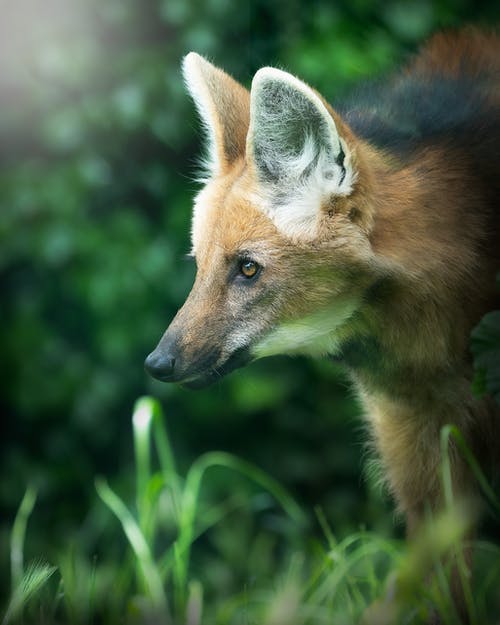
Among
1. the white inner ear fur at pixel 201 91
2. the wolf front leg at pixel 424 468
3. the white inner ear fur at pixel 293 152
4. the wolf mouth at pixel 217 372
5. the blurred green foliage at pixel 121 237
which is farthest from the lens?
the blurred green foliage at pixel 121 237

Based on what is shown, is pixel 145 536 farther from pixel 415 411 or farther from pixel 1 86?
pixel 1 86

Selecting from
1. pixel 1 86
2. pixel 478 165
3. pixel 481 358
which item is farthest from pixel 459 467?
pixel 1 86

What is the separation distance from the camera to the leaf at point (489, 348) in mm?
2033

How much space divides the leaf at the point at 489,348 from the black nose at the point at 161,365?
669 mm

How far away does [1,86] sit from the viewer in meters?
4.31

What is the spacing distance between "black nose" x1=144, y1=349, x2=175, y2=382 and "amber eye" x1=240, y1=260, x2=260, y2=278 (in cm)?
26

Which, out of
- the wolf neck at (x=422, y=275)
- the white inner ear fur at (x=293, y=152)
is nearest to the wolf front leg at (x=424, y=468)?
the wolf neck at (x=422, y=275)

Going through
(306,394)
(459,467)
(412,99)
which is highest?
(412,99)

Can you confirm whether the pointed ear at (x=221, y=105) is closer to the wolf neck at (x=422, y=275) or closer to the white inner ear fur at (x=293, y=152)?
the white inner ear fur at (x=293, y=152)

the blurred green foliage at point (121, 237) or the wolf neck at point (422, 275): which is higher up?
the wolf neck at point (422, 275)

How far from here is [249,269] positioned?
2311 millimetres

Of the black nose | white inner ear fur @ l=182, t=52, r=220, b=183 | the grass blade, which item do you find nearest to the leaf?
the black nose

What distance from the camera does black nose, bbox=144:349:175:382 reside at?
2246mm

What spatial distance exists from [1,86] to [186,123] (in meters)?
0.84
